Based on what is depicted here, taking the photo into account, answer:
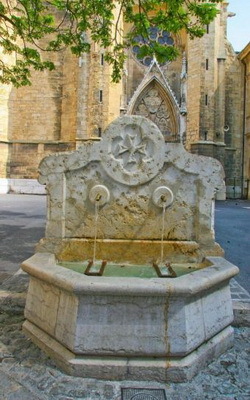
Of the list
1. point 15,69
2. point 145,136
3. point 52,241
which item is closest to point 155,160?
point 145,136

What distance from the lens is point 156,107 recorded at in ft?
71.0

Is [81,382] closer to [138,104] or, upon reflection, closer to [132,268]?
[132,268]

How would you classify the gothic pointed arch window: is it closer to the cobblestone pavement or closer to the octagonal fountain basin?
the cobblestone pavement

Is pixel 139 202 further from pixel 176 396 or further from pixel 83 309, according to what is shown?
pixel 176 396

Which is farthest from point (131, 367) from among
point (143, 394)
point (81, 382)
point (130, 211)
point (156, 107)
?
point (156, 107)

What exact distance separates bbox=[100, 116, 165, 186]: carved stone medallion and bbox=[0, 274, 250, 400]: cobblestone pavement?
5.59 feet

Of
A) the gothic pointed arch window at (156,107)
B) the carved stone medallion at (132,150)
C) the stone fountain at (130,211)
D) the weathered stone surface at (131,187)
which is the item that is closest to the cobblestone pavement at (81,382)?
the stone fountain at (130,211)

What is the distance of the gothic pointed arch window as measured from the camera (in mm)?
21312

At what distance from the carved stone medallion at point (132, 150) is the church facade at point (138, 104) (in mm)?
14620

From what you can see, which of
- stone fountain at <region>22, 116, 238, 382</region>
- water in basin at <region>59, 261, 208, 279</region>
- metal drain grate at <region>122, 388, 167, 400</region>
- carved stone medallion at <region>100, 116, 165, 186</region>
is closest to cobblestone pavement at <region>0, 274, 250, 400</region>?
metal drain grate at <region>122, 388, 167, 400</region>

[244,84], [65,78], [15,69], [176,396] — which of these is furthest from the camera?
[244,84]

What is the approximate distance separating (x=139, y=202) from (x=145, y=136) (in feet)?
2.15

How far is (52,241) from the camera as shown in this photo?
3.43 m

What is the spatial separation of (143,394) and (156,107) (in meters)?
20.8
